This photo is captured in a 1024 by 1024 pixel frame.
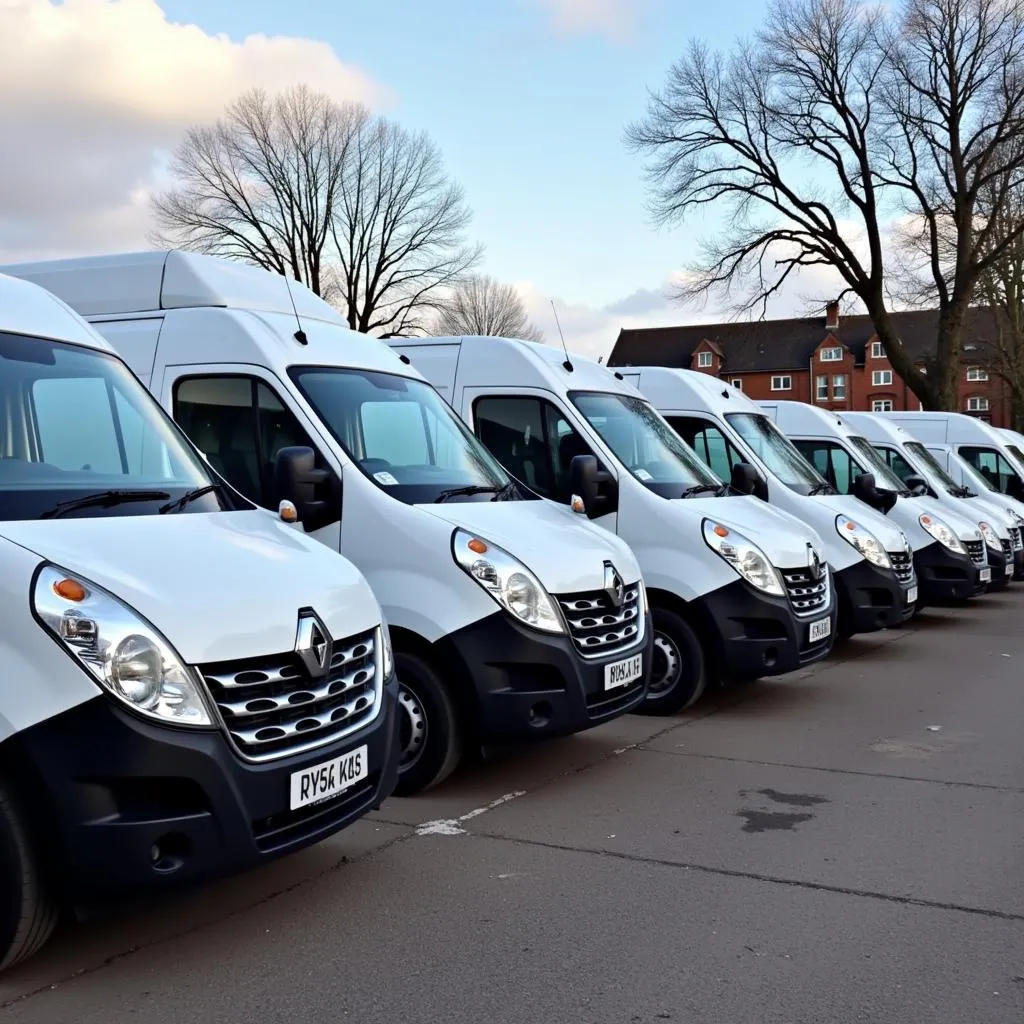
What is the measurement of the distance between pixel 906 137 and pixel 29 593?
1291 inches

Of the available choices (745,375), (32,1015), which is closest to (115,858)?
(32,1015)

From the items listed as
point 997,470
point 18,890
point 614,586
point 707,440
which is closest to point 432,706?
point 614,586

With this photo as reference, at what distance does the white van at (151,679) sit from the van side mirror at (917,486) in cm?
1134

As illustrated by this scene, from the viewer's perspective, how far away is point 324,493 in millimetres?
6516

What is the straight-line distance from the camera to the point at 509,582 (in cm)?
626

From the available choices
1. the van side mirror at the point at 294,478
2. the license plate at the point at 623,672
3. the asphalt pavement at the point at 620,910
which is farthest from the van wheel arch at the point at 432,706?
the van side mirror at the point at 294,478

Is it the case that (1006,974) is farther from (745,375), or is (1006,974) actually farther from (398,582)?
(745,375)

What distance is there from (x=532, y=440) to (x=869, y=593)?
3.76 metres

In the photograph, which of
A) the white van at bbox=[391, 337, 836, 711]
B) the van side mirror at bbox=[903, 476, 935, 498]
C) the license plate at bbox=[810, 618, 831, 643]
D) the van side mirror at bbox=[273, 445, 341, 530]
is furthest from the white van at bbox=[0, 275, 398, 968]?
the van side mirror at bbox=[903, 476, 935, 498]

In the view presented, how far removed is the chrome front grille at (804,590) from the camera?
8.79m

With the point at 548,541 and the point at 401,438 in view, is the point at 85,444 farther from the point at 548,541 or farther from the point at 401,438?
the point at 548,541

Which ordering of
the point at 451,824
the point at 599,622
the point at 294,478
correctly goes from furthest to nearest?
1. the point at 599,622
2. the point at 451,824
3. the point at 294,478

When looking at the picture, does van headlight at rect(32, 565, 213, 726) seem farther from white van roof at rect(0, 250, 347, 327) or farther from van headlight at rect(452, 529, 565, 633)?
white van roof at rect(0, 250, 347, 327)

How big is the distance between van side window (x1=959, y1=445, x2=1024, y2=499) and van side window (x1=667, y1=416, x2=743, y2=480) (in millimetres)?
10130
